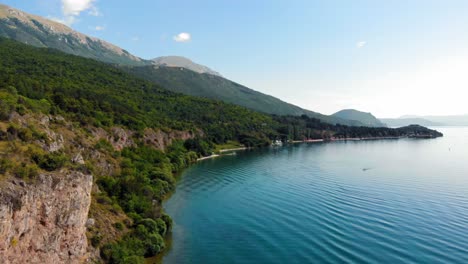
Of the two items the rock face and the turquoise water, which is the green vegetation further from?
the turquoise water

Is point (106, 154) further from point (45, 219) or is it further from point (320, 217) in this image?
point (320, 217)

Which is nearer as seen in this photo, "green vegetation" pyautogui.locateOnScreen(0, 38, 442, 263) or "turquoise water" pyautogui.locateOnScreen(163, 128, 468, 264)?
"green vegetation" pyautogui.locateOnScreen(0, 38, 442, 263)

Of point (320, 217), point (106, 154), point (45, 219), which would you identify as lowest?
point (320, 217)

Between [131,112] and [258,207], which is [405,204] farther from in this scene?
[131,112]

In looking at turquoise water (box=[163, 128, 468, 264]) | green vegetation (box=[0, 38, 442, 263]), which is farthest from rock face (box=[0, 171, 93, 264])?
turquoise water (box=[163, 128, 468, 264])

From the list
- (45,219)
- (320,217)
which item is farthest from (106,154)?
(320,217)
